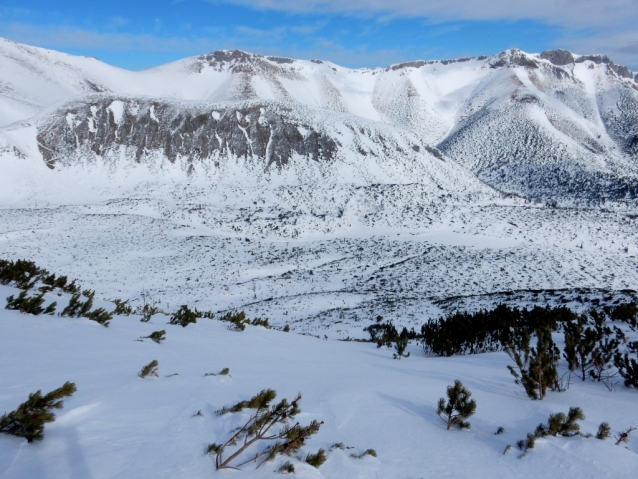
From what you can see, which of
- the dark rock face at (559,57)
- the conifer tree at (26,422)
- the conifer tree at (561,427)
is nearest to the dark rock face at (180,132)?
the conifer tree at (561,427)

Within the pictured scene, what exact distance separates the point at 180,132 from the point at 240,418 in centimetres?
6023

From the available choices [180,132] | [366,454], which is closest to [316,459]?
[366,454]

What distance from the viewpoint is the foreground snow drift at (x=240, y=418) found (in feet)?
6.46

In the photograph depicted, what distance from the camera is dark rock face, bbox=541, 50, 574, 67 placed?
131 metres

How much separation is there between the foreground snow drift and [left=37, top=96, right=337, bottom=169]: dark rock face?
50.8 metres

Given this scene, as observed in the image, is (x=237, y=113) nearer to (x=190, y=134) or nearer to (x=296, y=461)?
(x=190, y=134)

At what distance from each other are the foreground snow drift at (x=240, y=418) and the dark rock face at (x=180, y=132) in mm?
50810

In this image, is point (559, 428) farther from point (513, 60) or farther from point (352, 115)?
point (513, 60)

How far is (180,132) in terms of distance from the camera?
186ft

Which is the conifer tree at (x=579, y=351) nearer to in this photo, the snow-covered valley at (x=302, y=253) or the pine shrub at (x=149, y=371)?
the snow-covered valley at (x=302, y=253)

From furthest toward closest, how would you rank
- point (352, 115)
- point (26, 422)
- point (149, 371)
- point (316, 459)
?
point (352, 115) → point (149, 371) → point (316, 459) → point (26, 422)

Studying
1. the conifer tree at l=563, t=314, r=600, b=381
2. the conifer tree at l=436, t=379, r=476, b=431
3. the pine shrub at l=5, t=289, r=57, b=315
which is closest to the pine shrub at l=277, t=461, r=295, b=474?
the conifer tree at l=436, t=379, r=476, b=431

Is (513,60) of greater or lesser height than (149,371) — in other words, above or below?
above

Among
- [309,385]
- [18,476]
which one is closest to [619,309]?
[309,385]
